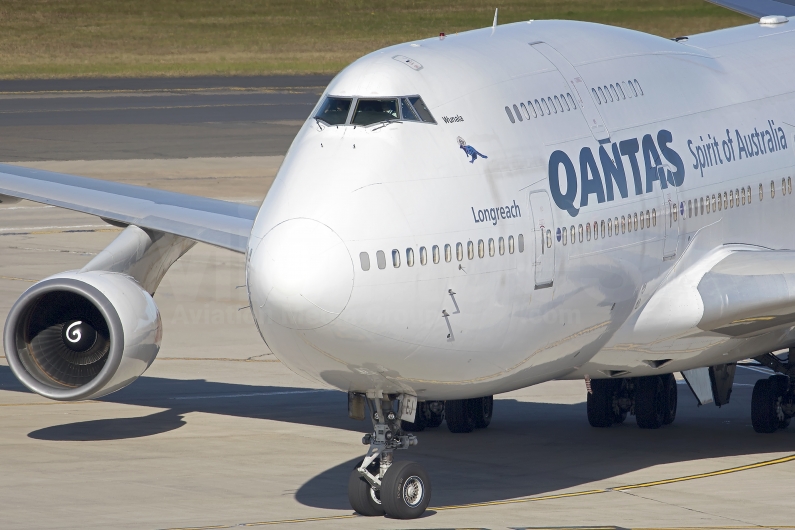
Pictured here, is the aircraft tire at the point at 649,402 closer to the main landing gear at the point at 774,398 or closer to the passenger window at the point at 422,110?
the main landing gear at the point at 774,398

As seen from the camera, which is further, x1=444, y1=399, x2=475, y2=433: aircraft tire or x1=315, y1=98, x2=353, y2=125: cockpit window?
x1=444, y1=399, x2=475, y2=433: aircraft tire

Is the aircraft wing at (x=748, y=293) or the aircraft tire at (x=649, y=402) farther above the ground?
the aircraft wing at (x=748, y=293)

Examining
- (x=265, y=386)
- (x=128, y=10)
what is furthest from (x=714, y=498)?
(x=128, y=10)

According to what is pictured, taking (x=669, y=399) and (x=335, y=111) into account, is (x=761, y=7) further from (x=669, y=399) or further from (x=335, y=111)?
(x=335, y=111)

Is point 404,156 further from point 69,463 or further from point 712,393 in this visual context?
point 712,393

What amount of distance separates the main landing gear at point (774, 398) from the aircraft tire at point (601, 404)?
2235mm

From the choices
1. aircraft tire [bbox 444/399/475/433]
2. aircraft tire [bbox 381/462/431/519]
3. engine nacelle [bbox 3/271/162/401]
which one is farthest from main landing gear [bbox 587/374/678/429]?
engine nacelle [bbox 3/271/162/401]

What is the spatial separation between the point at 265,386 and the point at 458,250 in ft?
39.2

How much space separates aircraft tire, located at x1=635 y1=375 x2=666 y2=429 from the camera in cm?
2431

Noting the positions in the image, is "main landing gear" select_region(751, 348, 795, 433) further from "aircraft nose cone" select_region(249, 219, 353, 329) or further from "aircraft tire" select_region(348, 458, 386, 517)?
"aircraft nose cone" select_region(249, 219, 353, 329)

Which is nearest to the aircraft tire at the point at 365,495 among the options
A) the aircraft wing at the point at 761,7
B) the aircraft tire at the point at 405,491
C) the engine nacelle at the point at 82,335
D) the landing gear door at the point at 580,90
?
the aircraft tire at the point at 405,491

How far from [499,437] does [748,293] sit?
206 inches

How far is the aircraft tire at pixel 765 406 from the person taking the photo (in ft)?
78.7

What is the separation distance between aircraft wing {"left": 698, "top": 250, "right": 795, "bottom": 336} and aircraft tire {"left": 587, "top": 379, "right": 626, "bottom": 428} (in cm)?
382
